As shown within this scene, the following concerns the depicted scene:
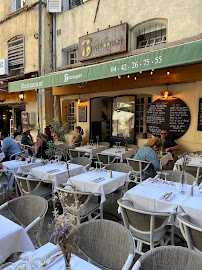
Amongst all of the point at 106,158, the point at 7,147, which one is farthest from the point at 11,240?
the point at 7,147

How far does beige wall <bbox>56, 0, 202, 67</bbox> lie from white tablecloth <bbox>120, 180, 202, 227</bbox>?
4.91m

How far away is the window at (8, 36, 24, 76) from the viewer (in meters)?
11.0

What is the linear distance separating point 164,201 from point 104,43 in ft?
21.8

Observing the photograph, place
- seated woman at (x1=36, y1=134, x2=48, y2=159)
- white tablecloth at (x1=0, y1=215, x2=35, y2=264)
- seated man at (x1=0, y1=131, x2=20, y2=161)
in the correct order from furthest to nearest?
seated man at (x1=0, y1=131, x2=20, y2=161) < seated woman at (x1=36, y1=134, x2=48, y2=159) < white tablecloth at (x1=0, y1=215, x2=35, y2=264)

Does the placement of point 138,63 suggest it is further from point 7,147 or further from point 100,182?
point 7,147

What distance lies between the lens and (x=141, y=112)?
8250 millimetres

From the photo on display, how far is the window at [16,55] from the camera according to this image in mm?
11000

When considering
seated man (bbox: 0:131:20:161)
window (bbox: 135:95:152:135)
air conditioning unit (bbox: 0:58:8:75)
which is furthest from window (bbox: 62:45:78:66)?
seated man (bbox: 0:131:20:161)

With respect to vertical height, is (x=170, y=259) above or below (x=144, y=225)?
above

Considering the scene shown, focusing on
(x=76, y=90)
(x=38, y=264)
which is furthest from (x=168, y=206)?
(x=76, y=90)

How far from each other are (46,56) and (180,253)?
32.8 ft

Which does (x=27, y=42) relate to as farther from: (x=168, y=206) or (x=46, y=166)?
(x=168, y=206)

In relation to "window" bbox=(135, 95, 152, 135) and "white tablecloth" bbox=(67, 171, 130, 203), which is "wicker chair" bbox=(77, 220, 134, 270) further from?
"window" bbox=(135, 95, 152, 135)

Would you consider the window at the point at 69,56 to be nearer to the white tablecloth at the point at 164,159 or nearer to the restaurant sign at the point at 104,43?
the restaurant sign at the point at 104,43
